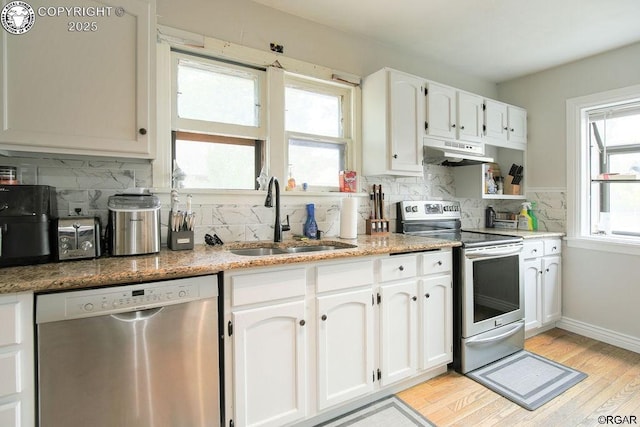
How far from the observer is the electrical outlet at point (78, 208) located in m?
1.69

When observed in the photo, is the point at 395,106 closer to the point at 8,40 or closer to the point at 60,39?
the point at 60,39

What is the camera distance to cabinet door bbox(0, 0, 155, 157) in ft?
4.34

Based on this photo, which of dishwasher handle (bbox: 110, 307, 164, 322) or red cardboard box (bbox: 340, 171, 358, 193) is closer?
dishwasher handle (bbox: 110, 307, 164, 322)

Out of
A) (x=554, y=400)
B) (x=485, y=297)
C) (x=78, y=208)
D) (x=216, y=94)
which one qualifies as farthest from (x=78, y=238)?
(x=554, y=400)

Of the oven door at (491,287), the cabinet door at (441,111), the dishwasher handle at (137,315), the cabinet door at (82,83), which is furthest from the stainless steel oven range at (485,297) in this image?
the cabinet door at (82,83)

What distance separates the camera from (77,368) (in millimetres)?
1164

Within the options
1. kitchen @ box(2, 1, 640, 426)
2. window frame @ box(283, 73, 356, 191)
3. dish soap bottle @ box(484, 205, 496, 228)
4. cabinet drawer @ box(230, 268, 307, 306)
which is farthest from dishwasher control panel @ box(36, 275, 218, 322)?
dish soap bottle @ box(484, 205, 496, 228)

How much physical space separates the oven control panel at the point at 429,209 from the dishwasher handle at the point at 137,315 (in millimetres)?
2102

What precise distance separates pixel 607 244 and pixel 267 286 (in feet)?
10.3

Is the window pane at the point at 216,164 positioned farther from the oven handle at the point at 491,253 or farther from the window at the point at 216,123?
the oven handle at the point at 491,253

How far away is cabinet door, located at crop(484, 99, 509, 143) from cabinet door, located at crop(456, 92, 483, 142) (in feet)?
0.37

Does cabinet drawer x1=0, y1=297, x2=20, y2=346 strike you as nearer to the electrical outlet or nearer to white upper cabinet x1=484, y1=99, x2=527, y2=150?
the electrical outlet

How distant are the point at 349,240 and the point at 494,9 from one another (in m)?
1.94

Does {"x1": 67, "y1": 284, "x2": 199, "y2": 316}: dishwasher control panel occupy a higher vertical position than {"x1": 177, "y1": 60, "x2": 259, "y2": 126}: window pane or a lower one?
lower
